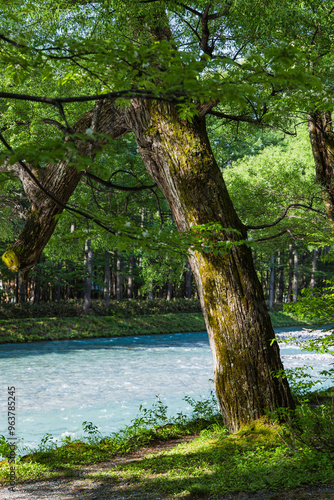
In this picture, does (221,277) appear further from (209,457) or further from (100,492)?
(100,492)

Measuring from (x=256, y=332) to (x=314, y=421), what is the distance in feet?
3.35

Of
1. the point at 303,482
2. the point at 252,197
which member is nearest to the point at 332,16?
the point at 303,482

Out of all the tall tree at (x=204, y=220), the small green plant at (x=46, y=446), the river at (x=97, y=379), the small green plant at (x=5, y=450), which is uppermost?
the tall tree at (x=204, y=220)

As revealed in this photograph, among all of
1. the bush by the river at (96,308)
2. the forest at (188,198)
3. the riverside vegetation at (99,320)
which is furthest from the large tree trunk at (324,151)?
the bush by the river at (96,308)

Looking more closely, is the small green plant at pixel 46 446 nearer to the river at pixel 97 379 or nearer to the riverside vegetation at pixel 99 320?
the river at pixel 97 379

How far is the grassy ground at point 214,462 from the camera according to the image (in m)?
3.21

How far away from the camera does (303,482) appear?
309 centimetres

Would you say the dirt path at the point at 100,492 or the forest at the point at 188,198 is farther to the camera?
the dirt path at the point at 100,492

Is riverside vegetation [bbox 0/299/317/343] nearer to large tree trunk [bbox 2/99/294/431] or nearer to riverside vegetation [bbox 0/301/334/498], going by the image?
riverside vegetation [bbox 0/301/334/498]

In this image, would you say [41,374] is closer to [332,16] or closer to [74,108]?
[74,108]

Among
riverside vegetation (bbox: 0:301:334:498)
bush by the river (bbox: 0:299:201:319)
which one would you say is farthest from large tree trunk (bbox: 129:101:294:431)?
bush by the river (bbox: 0:299:201:319)

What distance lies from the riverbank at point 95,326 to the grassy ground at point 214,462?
1525 centimetres

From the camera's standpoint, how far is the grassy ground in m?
3.21

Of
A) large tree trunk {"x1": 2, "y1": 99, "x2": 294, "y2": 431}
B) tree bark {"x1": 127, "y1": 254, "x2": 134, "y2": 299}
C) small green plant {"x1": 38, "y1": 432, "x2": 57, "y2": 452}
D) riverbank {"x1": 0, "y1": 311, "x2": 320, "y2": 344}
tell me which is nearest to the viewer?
large tree trunk {"x1": 2, "y1": 99, "x2": 294, "y2": 431}
